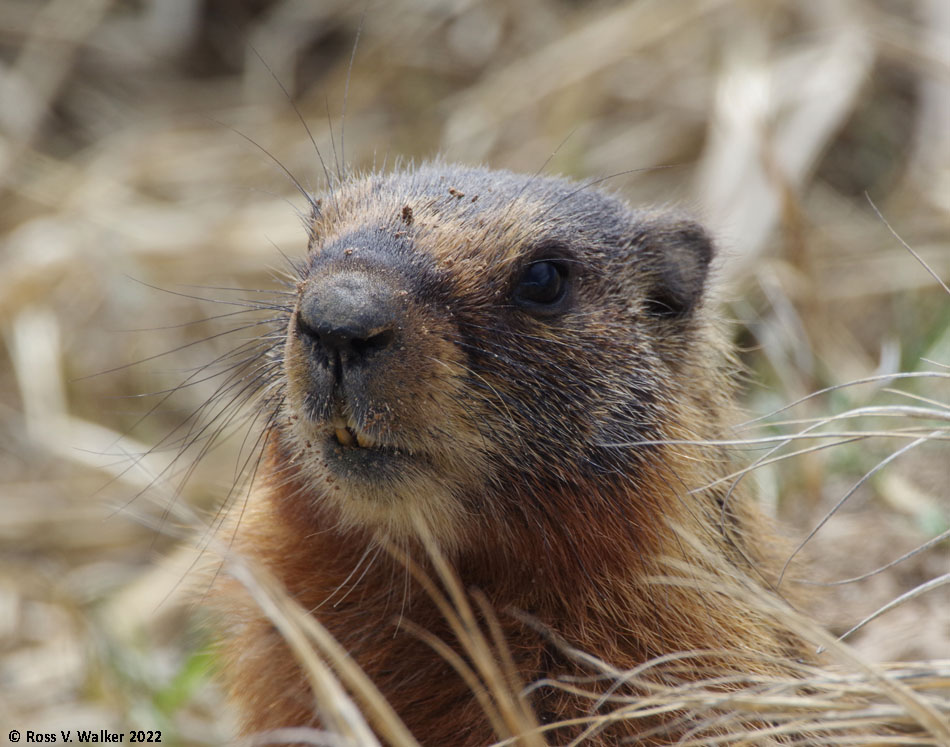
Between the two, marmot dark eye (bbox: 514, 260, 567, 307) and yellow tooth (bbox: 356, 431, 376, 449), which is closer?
yellow tooth (bbox: 356, 431, 376, 449)

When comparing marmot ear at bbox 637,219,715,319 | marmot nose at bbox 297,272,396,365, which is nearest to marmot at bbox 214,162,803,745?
marmot nose at bbox 297,272,396,365

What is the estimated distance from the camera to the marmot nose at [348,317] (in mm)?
3025

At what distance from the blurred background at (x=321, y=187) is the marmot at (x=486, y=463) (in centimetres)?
93

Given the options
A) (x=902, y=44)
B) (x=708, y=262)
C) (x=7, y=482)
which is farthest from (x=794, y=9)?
(x=7, y=482)

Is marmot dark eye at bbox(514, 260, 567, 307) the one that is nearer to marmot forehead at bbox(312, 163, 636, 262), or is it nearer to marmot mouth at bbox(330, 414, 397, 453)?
marmot forehead at bbox(312, 163, 636, 262)

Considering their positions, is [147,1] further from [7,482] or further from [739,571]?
[739,571]

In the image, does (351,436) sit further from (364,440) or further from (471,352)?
(471,352)

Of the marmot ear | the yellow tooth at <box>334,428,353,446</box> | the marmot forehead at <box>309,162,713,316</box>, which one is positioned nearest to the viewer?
the yellow tooth at <box>334,428,353,446</box>

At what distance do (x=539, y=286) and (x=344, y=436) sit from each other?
90cm

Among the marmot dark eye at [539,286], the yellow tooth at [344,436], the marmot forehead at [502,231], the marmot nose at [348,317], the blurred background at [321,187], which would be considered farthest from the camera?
the blurred background at [321,187]

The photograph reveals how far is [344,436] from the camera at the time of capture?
3.16 metres

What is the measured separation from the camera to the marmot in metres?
3.15

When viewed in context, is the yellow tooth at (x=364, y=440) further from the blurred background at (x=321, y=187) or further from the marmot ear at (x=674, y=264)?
the blurred background at (x=321, y=187)

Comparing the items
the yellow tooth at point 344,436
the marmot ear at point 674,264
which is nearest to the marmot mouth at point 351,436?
the yellow tooth at point 344,436
